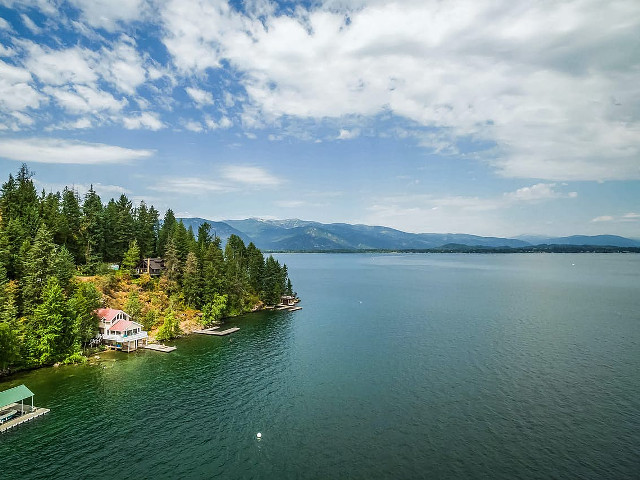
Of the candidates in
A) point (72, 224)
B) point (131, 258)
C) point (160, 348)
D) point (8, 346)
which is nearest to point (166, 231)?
point (131, 258)

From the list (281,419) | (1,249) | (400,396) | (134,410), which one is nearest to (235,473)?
(281,419)

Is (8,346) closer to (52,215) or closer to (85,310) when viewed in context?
(85,310)

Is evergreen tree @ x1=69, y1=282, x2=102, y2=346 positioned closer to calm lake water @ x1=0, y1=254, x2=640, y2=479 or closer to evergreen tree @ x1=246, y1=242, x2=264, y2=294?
calm lake water @ x1=0, y1=254, x2=640, y2=479

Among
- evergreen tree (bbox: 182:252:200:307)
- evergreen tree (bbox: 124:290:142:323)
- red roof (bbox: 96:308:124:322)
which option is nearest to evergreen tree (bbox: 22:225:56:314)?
red roof (bbox: 96:308:124:322)

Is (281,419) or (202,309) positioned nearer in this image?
(281,419)

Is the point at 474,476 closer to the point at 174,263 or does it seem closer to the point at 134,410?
the point at 134,410

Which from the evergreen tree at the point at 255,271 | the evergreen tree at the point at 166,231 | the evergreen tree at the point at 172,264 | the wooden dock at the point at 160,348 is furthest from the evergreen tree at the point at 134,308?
the evergreen tree at the point at 255,271
